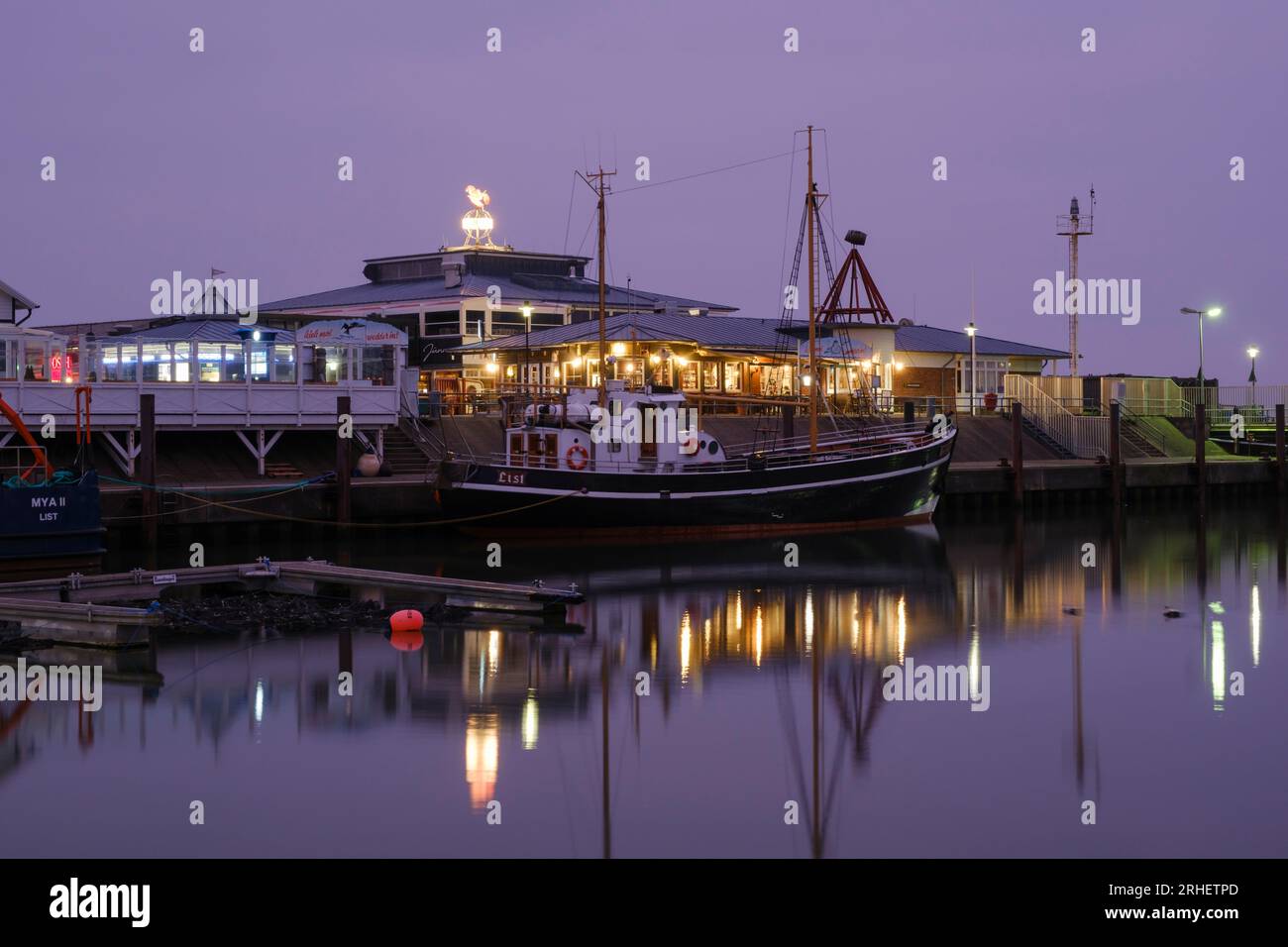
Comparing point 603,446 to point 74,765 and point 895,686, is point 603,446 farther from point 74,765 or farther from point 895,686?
point 74,765

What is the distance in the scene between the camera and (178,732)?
17.6m

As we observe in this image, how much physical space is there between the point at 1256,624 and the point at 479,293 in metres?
42.3

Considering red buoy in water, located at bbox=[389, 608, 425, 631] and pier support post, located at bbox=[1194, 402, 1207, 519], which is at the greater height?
pier support post, located at bbox=[1194, 402, 1207, 519]

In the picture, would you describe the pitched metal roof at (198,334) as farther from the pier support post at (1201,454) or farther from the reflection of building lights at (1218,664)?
the pier support post at (1201,454)

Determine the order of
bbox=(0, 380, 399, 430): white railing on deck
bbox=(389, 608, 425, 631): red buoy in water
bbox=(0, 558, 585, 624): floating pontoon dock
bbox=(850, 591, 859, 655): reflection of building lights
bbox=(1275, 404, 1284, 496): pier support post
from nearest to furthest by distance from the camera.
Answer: bbox=(0, 558, 585, 624): floating pontoon dock → bbox=(389, 608, 425, 631): red buoy in water → bbox=(850, 591, 859, 655): reflection of building lights → bbox=(0, 380, 399, 430): white railing on deck → bbox=(1275, 404, 1284, 496): pier support post

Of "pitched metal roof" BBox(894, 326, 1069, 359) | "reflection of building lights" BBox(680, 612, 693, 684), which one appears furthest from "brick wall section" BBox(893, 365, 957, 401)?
"reflection of building lights" BBox(680, 612, 693, 684)

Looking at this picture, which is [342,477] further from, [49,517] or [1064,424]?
[1064,424]

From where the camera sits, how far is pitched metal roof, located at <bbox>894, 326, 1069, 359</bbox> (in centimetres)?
6485

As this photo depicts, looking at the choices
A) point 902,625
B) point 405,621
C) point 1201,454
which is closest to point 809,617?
point 902,625

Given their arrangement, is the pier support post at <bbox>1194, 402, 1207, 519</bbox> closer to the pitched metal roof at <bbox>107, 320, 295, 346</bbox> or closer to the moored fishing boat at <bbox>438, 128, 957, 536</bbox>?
the moored fishing boat at <bbox>438, 128, 957, 536</bbox>

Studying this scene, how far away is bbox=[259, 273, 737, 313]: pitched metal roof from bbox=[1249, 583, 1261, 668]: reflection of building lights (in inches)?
1349
